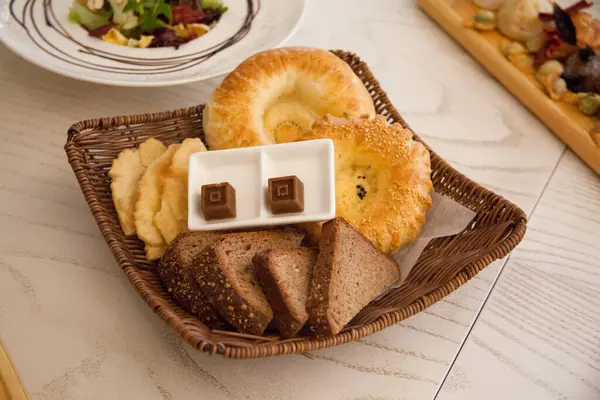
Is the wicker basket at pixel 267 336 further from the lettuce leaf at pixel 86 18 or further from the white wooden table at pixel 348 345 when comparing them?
the lettuce leaf at pixel 86 18

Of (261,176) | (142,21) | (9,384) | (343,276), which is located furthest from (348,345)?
(142,21)

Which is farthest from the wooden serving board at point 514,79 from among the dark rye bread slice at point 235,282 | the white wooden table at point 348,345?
the dark rye bread slice at point 235,282

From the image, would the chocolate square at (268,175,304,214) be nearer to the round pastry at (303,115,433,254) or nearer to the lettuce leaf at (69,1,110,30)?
the round pastry at (303,115,433,254)

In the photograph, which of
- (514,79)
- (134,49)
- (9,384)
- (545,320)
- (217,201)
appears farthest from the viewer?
(514,79)

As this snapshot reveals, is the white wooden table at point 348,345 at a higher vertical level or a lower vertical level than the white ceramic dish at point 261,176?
lower

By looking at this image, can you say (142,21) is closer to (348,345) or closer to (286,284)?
(286,284)

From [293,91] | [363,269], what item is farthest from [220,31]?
[363,269]
